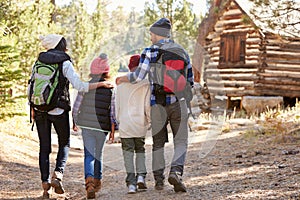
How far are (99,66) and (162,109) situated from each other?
0.90m

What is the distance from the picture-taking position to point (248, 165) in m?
7.55

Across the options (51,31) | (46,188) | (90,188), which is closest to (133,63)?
(90,188)

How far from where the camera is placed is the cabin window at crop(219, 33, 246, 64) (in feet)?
61.3

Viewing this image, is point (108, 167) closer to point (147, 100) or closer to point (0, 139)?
point (0, 139)

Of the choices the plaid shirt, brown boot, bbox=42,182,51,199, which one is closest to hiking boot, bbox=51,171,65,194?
brown boot, bbox=42,182,51,199

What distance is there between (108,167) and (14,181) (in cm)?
238

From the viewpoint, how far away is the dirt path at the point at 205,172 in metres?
5.64


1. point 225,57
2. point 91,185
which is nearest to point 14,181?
point 91,185

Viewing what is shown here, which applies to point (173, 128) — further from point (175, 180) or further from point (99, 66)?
point (99, 66)

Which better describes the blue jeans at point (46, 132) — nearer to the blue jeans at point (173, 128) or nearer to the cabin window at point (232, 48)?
the blue jeans at point (173, 128)

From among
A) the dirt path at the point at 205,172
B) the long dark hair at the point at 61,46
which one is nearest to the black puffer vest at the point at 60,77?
the long dark hair at the point at 61,46

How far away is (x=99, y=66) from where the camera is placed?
5.65 metres

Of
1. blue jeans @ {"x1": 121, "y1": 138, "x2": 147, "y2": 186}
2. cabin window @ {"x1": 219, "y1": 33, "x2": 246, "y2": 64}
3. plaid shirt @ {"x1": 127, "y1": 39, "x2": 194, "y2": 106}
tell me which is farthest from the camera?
cabin window @ {"x1": 219, "y1": 33, "x2": 246, "y2": 64}

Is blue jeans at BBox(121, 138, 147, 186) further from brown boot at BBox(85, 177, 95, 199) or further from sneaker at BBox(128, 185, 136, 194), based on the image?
brown boot at BBox(85, 177, 95, 199)
